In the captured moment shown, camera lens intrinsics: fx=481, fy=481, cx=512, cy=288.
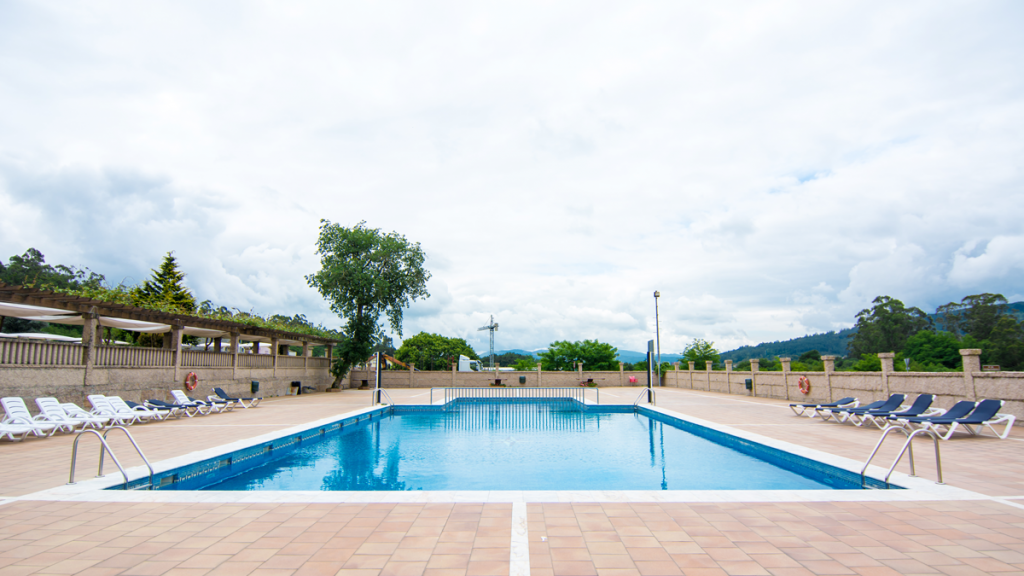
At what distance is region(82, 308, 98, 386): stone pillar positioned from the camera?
1237 centimetres

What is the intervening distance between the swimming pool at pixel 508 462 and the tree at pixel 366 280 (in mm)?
12278

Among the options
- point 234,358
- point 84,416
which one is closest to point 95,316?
point 84,416

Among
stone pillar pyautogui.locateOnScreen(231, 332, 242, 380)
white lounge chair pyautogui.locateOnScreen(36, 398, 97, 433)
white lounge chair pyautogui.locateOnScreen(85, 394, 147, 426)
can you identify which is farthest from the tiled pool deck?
stone pillar pyautogui.locateOnScreen(231, 332, 242, 380)

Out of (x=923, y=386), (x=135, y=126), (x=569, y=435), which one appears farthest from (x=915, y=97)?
(x=135, y=126)

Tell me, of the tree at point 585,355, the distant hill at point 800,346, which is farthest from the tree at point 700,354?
the distant hill at point 800,346

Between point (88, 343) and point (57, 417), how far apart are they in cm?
331

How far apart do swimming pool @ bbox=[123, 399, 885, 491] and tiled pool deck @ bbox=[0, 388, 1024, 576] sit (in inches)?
57.1

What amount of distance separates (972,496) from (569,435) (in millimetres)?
8397

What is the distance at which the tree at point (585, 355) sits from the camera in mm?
38312

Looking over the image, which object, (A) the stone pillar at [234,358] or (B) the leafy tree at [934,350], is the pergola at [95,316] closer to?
(A) the stone pillar at [234,358]

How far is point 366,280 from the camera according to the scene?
25266 millimetres

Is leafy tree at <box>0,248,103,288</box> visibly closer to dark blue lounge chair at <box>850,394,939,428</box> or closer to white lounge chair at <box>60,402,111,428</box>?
white lounge chair at <box>60,402,111,428</box>

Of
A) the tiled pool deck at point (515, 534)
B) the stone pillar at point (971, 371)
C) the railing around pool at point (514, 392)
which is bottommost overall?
the railing around pool at point (514, 392)

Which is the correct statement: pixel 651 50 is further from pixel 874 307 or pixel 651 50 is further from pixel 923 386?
pixel 874 307
